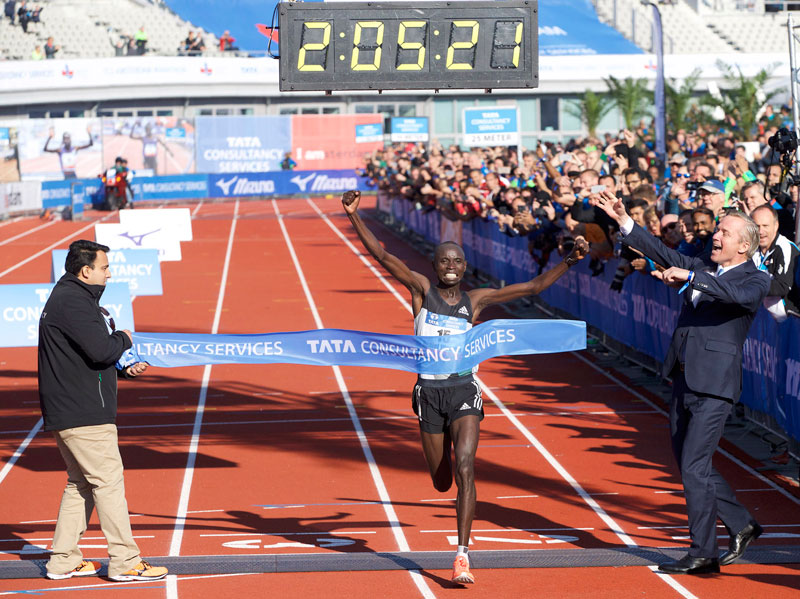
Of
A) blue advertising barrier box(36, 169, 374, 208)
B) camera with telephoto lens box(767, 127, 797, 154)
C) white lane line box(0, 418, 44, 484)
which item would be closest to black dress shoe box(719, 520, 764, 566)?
camera with telephoto lens box(767, 127, 797, 154)

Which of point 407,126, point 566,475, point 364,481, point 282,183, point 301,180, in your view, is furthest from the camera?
point 301,180

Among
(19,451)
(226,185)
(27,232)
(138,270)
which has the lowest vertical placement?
(27,232)

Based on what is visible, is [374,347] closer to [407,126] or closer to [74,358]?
[74,358]

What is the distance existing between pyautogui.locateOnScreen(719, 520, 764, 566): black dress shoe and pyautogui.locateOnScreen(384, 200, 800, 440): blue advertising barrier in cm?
236

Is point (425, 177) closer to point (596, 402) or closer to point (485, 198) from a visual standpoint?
point (485, 198)

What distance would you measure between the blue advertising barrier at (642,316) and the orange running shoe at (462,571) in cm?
382

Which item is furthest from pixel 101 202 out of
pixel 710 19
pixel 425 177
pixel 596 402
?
pixel 596 402

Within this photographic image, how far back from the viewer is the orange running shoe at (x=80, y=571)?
25.9 ft

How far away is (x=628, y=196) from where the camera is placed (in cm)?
1500

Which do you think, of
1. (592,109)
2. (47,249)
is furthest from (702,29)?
(47,249)

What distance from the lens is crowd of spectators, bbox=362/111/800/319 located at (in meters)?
10.6

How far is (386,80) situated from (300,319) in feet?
33.6

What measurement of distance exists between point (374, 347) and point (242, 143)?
2054 inches

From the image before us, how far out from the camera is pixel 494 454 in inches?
465
